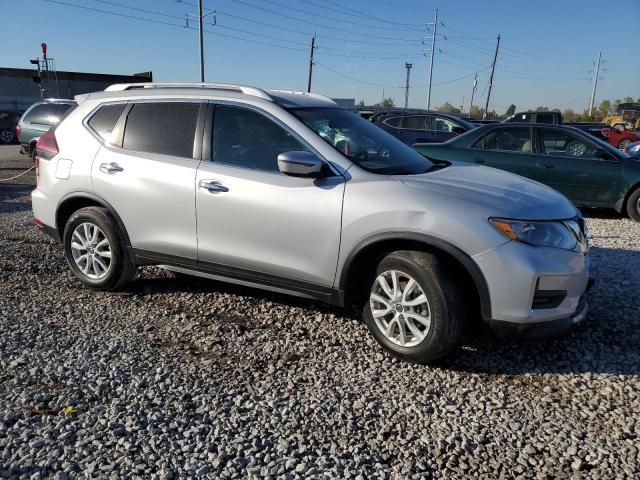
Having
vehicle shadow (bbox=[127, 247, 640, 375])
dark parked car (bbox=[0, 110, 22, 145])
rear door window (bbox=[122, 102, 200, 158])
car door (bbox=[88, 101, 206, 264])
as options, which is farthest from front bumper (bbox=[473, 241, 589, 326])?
dark parked car (bbox=[0, 110, 22, 145])

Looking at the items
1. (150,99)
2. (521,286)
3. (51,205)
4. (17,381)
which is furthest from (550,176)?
(17,381)

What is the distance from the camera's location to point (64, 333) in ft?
A: 12.8

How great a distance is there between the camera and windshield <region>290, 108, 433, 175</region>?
3.89 meters

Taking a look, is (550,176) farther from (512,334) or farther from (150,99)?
(150,99)

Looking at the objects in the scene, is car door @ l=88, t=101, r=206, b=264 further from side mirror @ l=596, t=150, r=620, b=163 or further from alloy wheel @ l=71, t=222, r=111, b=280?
side mirror @ l=596, t=150, r=620, b=163

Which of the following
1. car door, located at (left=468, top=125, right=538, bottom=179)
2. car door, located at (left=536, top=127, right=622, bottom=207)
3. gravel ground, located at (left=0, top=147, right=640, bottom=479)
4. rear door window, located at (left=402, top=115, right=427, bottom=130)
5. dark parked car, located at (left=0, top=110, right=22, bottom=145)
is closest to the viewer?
gravel ground, located at (left=0, top=147, right=640, bottom=479)

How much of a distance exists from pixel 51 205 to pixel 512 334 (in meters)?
4.10

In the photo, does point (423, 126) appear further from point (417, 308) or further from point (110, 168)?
point (417, 308)

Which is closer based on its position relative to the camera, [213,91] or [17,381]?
[17,381]

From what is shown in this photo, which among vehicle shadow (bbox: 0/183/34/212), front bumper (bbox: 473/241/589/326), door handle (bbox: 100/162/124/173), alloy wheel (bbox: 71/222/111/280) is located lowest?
vehicle shadow (bbox: 0/183/34/212)

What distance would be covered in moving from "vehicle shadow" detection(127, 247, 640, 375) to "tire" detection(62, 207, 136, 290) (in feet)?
0.94

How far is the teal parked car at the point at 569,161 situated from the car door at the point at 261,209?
4.69 m

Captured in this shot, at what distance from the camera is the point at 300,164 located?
139 inches

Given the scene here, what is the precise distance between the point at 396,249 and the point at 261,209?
1.01 metres
